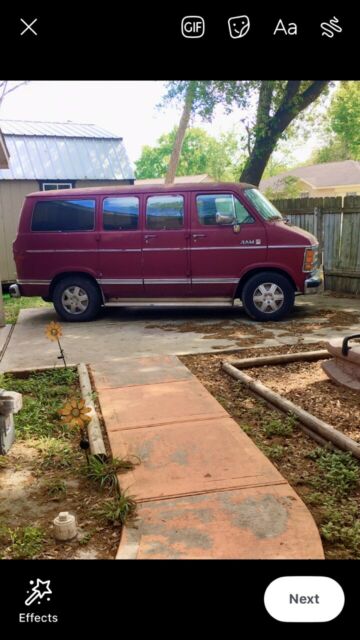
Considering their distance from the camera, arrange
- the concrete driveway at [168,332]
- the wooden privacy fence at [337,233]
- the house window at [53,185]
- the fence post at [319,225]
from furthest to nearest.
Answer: the house window at [53,185] < the fence post at [319,225] < the wooden privacy fence at [337,233] < the concrete driveway at [168,332]

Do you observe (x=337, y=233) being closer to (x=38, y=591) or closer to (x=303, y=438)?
(x=303, y=438)

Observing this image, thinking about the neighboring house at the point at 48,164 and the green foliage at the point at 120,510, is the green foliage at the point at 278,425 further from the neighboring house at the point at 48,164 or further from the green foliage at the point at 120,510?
the neighboring house at the point at 48,164

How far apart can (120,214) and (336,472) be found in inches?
246

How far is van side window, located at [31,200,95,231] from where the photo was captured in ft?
27.7

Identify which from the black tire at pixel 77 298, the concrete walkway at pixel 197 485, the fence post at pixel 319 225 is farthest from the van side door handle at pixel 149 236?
the fence post at pixel 319 225

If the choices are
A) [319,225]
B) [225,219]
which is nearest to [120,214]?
[225,219]

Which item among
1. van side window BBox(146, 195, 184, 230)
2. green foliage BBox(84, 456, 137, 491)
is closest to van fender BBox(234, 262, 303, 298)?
van side window BBox(146, 195, 184, 230)

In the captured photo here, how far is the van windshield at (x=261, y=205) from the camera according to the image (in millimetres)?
8045

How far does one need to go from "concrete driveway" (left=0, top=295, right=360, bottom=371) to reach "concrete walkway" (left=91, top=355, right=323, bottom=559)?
5.46 feet

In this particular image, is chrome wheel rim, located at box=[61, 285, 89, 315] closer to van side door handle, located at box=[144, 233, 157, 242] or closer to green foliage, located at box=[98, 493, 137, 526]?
van side door handle, located at box=[144, 233, 157, 242]

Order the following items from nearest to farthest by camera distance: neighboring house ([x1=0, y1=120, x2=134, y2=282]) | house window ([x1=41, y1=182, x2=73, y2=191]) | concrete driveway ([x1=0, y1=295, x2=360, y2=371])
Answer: concrete driveway ([x1=0, y1=295, x2=360, y2=371]), neighboring house ([x1=0, y1=120, x2=134, y2=282]), house window ([x1=41, y1=182, x2=73, y2=191])

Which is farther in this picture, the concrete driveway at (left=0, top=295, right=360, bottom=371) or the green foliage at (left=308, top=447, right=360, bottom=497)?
the concrete driveway at (left=0, top=295, right=360, bottom=371)
